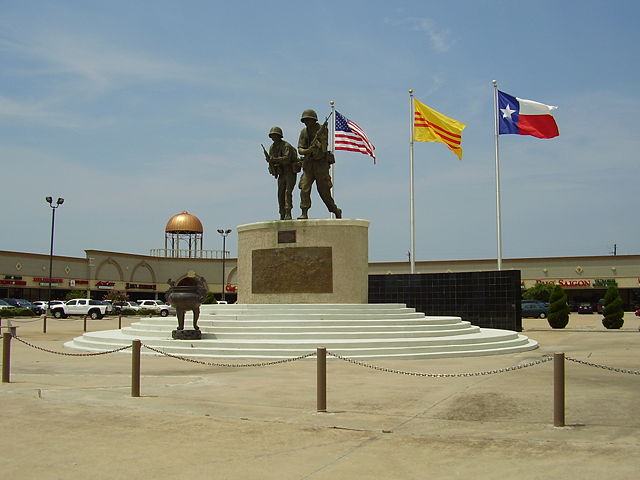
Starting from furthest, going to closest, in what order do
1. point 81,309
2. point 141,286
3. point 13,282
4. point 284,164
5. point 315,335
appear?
1. point 141,286
2. point 13,282
3. point 81,309
4. point 284,164
5. point 315,335

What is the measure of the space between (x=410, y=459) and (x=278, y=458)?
1268 millimetres

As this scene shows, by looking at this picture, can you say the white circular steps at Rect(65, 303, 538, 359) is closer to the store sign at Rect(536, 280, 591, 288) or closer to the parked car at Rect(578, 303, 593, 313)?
the parked car at Rect(578, 303, 593, 313)

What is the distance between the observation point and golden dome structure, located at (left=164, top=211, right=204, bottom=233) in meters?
65.2

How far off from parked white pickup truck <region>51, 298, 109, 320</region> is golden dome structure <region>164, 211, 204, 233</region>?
21258 millimetres

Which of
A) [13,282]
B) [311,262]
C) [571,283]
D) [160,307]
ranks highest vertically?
[311,262]

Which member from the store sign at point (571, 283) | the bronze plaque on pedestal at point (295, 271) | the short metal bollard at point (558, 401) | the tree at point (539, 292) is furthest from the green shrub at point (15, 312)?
the store sign at point (571, 283)

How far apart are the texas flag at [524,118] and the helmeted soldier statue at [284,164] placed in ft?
36.2

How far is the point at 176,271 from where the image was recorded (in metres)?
65.9

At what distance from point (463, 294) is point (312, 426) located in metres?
19.6

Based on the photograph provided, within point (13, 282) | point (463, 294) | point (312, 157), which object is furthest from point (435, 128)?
point (13, 282)

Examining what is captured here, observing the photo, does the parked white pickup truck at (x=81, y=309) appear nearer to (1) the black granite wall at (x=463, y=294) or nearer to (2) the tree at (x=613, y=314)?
(1) the black granite wall at (x=463, y=294)

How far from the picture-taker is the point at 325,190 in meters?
21.2

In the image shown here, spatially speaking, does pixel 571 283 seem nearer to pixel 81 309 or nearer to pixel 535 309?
pixel 535 309

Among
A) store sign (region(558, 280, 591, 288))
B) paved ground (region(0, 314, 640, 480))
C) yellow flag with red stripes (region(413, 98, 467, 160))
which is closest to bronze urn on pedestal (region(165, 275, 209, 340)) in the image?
paved ground (region(0, 314, 640, 480))
